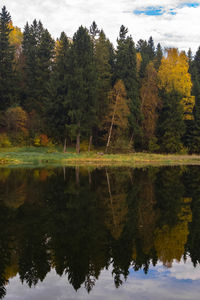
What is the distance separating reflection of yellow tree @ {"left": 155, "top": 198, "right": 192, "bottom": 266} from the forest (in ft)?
128

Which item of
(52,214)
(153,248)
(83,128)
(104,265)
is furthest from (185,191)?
(83,128)

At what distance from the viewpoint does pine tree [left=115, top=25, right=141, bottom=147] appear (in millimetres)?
54844

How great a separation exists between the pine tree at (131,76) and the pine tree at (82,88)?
6.09 m

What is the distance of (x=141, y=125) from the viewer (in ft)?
190

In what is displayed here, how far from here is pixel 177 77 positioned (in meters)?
58.7

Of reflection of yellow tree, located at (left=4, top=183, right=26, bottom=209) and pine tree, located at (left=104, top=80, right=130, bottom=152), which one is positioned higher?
pine tree, located at (left=104, top=80, right=130, bottom=152)

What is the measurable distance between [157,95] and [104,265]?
52.2 meters

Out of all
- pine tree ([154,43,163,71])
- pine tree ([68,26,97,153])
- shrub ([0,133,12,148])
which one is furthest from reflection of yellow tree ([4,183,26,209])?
pine tree ([154,43,163,71])

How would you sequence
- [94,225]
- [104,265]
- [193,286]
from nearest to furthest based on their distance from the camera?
[193,286] → [104,265] → [94,225]

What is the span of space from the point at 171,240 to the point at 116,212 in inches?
165

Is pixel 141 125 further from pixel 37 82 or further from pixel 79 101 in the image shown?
pixel 37 82

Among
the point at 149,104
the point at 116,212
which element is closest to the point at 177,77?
the point at 149,104

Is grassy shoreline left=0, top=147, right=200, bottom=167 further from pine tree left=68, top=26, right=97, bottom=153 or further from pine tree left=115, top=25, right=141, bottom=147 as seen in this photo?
pine tree left=115, top=25, right=141, bottom=147

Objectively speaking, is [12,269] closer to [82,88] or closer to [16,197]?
[16,197]
